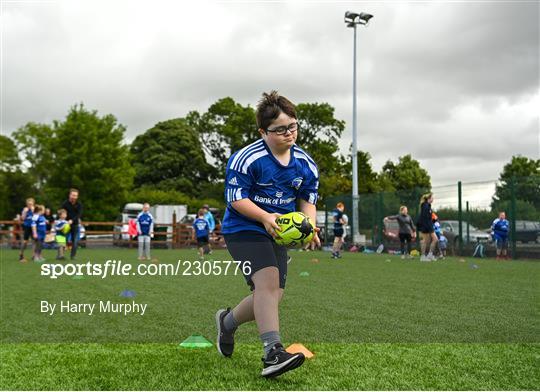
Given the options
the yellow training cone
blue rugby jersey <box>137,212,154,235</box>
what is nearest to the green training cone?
the yellow training cone

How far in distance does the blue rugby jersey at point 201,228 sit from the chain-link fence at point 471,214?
9.83m

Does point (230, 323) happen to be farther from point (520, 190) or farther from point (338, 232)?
point (520, 190)

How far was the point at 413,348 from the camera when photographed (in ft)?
16.7

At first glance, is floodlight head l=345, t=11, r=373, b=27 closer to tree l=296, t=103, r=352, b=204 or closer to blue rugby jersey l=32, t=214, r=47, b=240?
tree l=296, t=103, r=352, b=204

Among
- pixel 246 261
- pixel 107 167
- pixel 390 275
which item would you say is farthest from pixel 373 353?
pixel 107 167

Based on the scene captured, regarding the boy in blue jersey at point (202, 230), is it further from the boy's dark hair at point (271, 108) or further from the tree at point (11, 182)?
the tree at point (11, 182)

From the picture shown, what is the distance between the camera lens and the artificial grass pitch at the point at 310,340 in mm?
4062

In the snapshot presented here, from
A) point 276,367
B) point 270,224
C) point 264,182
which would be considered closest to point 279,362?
point 276,367

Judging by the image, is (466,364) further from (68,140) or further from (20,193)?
(20,193)

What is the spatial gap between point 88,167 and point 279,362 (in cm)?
4005

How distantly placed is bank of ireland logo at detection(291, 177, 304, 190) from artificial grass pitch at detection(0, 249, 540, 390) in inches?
51.4

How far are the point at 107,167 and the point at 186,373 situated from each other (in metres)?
41.0

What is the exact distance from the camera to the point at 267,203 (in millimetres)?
4273

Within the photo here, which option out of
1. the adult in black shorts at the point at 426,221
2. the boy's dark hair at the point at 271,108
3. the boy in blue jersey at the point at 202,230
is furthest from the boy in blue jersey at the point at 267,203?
the adult in black shorts at the point at 426,221
